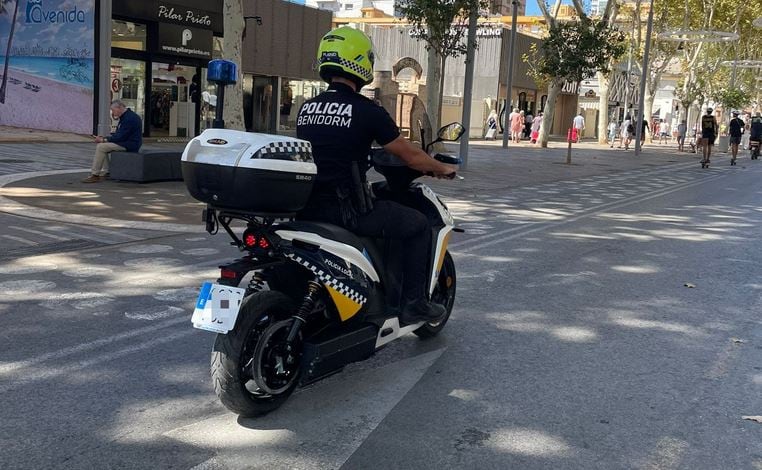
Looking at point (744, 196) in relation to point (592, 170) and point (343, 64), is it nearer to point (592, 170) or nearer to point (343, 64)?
point (592, 170)

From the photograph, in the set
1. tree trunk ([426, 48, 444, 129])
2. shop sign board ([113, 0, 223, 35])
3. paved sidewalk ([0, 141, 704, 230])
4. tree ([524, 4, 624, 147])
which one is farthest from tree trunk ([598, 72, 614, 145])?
paved sidewalk ([0, 141, 704, 230])

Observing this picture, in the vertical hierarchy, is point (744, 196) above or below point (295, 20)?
below

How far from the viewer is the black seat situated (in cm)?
383

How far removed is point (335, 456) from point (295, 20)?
30.4 metres

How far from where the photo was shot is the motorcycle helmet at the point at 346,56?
13.2 feet

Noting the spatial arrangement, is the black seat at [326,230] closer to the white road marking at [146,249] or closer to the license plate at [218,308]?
the license plate at [218,308]

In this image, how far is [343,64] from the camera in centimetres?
403

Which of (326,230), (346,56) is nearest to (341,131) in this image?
(346,56)

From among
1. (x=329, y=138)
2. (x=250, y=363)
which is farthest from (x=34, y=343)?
(x=329, y=138)

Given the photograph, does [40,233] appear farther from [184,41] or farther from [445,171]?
[184,41]

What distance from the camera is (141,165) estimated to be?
492 inches

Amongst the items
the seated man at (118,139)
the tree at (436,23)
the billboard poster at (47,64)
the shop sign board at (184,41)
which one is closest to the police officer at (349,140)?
the seated man at (118,139)

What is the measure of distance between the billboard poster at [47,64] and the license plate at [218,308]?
69.5 ft

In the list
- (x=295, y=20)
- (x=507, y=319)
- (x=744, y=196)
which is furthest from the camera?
(x=295, y=20)
